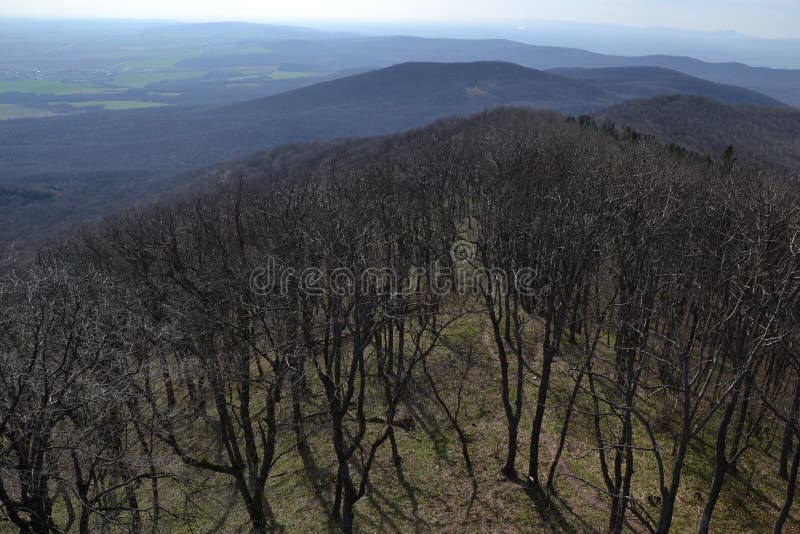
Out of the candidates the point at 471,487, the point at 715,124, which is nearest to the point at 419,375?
the point at 471,487

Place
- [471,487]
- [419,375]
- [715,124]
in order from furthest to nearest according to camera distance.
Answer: [715,124]
[419,375]
[471,487]

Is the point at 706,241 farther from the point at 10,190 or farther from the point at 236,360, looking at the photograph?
the point at 10,190

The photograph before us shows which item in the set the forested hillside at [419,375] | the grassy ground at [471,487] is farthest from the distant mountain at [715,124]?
the grassy ground at [471,487]

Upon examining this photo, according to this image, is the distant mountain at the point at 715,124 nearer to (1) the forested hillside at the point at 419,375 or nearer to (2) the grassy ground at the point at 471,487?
(1) the forested hillside at the point at 419,375

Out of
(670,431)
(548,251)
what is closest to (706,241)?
(548,251)

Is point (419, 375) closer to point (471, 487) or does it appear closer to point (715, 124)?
point (471, 487)

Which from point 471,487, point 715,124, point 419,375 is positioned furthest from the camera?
point 715,124

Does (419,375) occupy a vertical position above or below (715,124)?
below
